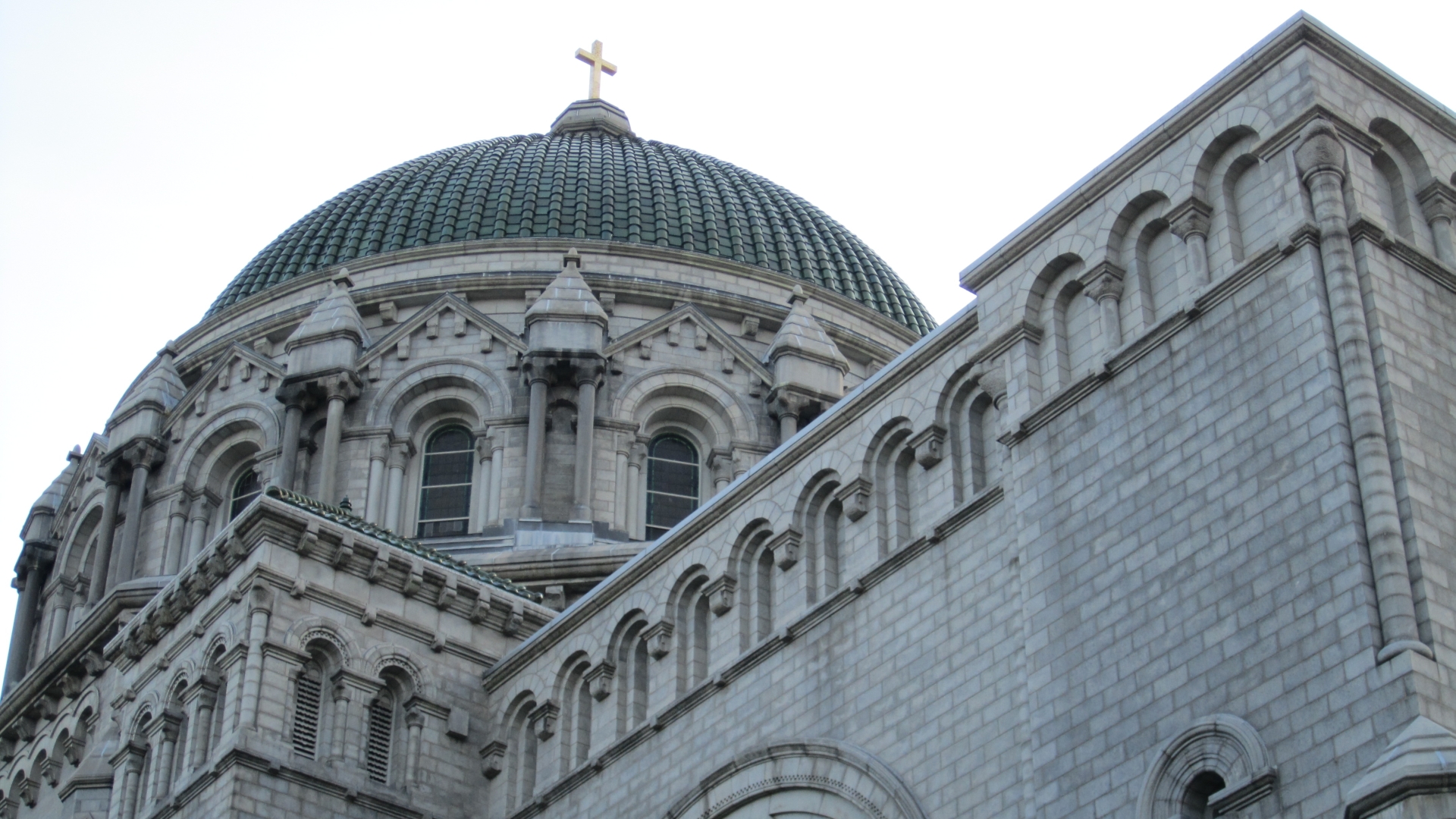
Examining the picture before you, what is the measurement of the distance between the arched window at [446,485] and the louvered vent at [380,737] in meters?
12.8

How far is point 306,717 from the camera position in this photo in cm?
3372

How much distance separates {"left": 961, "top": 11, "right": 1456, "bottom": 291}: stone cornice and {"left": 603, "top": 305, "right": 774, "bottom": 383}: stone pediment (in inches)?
894

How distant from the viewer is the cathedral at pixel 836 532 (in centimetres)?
2209

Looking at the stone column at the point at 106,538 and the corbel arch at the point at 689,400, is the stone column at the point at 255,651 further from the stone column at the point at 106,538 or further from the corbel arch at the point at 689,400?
the stone column at the point at 106,538

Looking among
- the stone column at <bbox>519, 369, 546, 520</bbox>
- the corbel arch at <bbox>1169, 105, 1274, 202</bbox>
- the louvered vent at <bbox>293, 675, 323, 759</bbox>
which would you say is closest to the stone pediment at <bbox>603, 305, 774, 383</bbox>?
the stone column at <bbox>519, 369, 546, 520</bbox>

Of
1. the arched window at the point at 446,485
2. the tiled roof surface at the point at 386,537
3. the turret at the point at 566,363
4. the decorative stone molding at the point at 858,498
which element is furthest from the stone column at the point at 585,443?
the decorative stone molding at the point at 858,498

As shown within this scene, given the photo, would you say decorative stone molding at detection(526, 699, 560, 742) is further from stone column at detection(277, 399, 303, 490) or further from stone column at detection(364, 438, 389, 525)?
stone column at detection(277, 399, 303, 490)

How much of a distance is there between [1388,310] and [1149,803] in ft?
17.9

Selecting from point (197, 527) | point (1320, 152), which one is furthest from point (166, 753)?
point (1320, 152)

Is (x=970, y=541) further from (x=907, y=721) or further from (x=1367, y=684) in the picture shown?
(x=1367, y=684)

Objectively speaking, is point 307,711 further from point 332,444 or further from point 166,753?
point 332,444

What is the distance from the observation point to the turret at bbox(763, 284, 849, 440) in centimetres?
4947

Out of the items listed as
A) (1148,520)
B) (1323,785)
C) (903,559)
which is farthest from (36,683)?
(1323,785)

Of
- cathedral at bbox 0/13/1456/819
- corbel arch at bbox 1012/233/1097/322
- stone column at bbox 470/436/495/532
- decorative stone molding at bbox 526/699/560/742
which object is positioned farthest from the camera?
stone column at bbox 470/436/495/532
